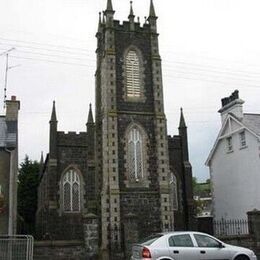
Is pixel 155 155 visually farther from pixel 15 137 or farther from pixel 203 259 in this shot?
pixel 203 259

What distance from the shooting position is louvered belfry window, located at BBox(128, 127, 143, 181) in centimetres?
3028

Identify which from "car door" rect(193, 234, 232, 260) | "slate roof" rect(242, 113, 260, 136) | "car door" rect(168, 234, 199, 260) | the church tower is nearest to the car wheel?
"car door" rect(193, 234, 232, 260)

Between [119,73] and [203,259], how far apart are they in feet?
58.2

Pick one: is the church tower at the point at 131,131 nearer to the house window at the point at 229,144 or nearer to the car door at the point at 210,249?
the house window at the point at 229,144

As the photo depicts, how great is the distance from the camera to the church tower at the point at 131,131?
29.4 metres

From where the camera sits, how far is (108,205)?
2898 centimetres

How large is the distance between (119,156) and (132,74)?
5.86m

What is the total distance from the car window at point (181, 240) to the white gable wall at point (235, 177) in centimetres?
1513

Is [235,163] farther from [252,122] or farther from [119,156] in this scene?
[119,156]

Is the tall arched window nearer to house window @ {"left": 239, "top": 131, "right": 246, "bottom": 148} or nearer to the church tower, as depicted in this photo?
the church tower

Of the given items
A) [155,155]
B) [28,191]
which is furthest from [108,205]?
[28,191]

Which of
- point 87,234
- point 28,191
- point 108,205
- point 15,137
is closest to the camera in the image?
point 87,234

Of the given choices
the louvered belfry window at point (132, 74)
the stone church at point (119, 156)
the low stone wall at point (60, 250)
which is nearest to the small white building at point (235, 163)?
the stone church at point (119, 156)

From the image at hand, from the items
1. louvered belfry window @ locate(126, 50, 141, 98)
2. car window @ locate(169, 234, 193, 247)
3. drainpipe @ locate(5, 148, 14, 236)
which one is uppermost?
louvered belfry window @ locate(126, 50, 141, 98)
